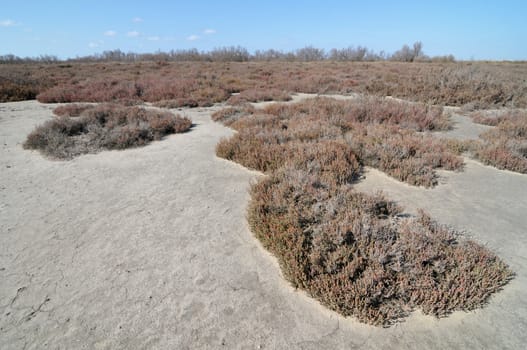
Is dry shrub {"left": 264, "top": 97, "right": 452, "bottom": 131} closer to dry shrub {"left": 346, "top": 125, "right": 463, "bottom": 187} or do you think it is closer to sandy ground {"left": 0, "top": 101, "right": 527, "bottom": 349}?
dry shrub {"left": 346, "top": 125, "right": 463, "bottom": 187}

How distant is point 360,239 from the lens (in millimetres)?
3146

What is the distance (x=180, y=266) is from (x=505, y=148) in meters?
7.61

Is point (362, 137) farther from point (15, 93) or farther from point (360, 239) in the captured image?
point (15, 93)

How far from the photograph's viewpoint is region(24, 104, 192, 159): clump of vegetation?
6.88m

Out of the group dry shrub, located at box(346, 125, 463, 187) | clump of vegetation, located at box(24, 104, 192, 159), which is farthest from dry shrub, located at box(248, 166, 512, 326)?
clump of vegetation, located at box(24, 104, 192, 159)

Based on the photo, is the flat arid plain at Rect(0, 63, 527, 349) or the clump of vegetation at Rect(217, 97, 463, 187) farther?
the clump of vegetation at Rect(217, 97, 463, 187)

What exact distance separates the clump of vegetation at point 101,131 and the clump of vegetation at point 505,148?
8.34 meters

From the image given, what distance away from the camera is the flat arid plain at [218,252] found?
231 centimetres

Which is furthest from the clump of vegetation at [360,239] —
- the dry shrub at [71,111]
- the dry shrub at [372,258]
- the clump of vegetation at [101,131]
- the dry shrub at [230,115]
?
the dry shrub at [71,111]

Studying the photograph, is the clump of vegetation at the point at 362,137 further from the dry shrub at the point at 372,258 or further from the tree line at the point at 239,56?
the tree line at the point at 239,56

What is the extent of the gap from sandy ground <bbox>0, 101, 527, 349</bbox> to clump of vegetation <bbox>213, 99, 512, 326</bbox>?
6.2 inches

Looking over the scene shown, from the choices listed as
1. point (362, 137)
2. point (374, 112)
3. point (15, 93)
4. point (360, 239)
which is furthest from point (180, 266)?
point (15, 93)

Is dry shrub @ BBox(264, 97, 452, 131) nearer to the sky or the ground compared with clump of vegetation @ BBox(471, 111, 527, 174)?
nearer to the sky

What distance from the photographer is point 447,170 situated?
548 centimetres
